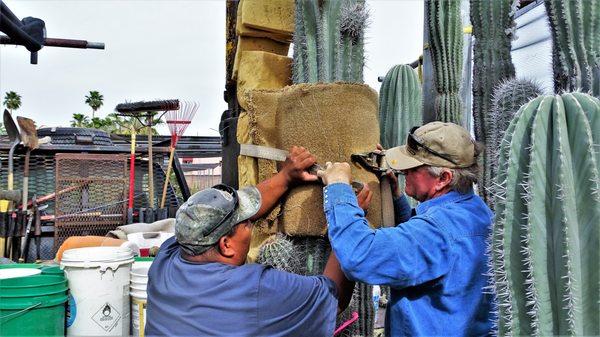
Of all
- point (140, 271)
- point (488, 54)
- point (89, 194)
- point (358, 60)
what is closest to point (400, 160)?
point (358, 60)

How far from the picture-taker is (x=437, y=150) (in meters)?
2.18

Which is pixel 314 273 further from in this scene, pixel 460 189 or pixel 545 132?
pixel 545 132

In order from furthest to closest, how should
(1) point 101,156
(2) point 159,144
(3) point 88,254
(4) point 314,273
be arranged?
(2) point 159,144, (1) point 101,156, (3) point 88,254, (4) point 314,273

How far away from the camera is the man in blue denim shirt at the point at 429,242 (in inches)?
73.7

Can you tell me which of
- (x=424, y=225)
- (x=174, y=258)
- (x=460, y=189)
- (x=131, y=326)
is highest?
(x=460, y=189)

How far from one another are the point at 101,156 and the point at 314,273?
5.26m

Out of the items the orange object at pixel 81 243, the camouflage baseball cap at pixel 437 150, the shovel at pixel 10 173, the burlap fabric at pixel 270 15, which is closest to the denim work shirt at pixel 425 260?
the camouflage baseball cap at pixel 437 150

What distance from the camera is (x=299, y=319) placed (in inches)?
77.4

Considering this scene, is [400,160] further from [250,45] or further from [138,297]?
[138,297]

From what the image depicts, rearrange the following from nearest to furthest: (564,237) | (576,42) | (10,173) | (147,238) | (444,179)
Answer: (564,237) → (444,179) → (576,42) → (147,238) → (10,173)

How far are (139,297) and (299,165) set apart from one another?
1.60 metres

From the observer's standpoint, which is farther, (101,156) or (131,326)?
(101,156)

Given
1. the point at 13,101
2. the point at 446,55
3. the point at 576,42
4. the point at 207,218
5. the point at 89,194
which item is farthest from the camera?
the point at 13,101

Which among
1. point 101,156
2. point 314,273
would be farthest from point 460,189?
point 101,156
